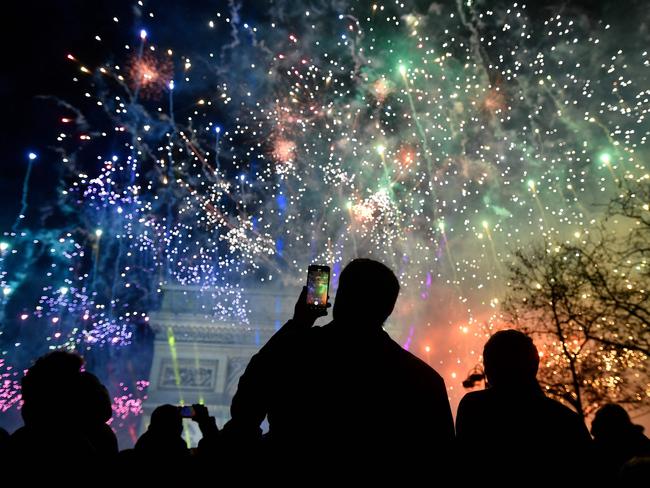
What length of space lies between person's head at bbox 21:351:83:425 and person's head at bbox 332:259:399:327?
6.05 feet

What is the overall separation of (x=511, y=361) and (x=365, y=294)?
4.70ft

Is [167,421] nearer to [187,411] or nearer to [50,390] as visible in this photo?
[187,411]

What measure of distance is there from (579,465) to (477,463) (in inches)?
23.1

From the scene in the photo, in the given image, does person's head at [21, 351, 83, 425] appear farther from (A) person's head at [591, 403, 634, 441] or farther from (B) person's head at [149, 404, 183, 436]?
(A) person's head at [591, 403, 634, 441]

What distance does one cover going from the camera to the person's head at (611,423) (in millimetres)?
3930

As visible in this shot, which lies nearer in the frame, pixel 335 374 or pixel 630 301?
pixel 335 374

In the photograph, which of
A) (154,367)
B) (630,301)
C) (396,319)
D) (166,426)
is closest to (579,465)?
(166,426)

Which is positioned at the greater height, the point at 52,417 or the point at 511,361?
the point at 511,361

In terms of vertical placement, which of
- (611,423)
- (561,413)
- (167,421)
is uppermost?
(561,413)

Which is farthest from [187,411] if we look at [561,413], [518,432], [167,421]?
[561,413]

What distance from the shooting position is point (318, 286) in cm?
258

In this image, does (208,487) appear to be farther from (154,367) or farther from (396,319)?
(396,319)

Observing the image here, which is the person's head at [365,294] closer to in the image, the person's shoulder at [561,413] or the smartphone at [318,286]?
the smartphone at [318,286]

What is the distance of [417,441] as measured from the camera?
157 centimetres
